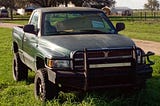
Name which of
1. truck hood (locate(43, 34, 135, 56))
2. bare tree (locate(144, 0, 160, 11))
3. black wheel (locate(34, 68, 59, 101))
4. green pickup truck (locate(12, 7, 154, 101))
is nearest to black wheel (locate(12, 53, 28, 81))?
green pickup truck (locate(12, 7, 154, 101))

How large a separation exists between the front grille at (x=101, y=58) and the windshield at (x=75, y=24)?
4.24ft

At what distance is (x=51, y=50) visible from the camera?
7016mm

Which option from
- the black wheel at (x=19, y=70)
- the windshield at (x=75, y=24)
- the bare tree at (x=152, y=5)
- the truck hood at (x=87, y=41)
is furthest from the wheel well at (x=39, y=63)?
the bare tree at (x=152, y=5)

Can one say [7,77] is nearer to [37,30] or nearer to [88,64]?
[37,30]

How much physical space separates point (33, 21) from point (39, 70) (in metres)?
2.11

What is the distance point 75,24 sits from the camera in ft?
26.6

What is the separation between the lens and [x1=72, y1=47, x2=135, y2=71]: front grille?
A: 21.8 ft

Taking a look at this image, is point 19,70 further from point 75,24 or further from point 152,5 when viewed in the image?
point 152,5

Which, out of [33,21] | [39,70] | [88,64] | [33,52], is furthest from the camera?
[33,21]

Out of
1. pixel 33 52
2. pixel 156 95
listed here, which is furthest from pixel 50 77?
pixel 156 95

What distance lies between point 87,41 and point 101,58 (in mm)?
520

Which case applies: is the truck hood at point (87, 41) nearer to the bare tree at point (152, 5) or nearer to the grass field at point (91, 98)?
the grass field at point (91, 98)

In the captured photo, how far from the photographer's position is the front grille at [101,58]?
664 cm

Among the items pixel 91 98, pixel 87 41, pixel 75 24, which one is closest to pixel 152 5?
pixel 75 24
